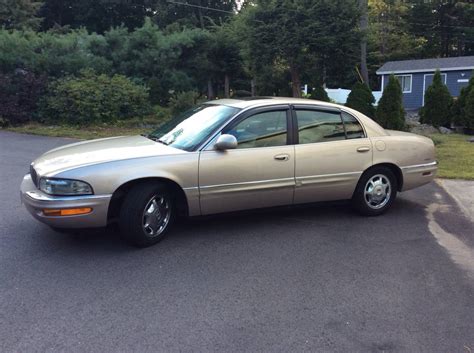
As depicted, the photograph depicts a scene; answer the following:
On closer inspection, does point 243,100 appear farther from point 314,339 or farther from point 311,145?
point 314,339

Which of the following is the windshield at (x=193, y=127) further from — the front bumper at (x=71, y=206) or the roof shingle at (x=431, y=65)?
the roof shingle at (x=431, y=65)

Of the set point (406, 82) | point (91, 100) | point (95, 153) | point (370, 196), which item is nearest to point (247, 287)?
point (95, 153)

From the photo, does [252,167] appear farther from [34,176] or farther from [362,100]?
[362,100]

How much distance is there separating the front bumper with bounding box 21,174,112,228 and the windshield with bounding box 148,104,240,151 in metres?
1.11

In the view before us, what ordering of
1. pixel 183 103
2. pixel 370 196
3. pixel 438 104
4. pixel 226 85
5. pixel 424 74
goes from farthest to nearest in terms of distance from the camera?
pixel 424 74 < pixel 226 85 < pixel 183 103 < pixel 438 104 < pixel 370 196

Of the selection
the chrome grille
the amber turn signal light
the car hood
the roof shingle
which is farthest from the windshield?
the roof shingle

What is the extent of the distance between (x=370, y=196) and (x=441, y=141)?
8.47 metres

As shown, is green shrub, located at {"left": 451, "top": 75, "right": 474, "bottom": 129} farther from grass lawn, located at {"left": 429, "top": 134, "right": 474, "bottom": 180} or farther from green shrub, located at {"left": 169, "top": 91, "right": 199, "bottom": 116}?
green shrub, located at {"left": 169, "top": 91, "right": 199, "bottom": 116}

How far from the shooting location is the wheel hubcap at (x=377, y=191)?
19.9 ft

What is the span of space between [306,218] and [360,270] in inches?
67.3

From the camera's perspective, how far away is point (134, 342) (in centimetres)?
318

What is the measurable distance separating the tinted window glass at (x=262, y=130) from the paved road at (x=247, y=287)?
1.03 m

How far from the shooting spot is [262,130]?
5.49 metres

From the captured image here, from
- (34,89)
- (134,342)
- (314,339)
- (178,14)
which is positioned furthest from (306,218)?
(178,14)
